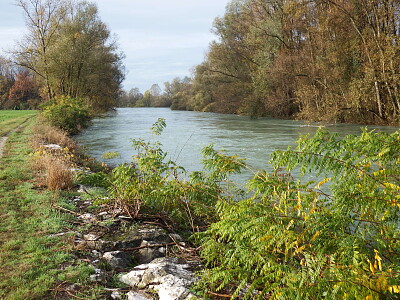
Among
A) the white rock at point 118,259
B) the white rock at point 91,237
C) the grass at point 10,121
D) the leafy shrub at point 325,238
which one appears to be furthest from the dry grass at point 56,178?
the grass at point 10,121

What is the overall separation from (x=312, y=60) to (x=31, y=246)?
28511mm

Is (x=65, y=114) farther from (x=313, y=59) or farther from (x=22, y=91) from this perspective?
(x=22, y=91)

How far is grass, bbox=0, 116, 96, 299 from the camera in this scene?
3.84 meters

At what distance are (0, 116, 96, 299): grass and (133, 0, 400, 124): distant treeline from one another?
19.5 metres

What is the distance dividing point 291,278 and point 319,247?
0.45 meters

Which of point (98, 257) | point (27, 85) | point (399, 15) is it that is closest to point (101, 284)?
point (98, 257)

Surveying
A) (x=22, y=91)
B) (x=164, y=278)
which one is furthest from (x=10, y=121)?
(x=22, y=91)

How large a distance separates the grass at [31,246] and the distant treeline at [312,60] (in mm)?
19535

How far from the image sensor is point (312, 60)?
2953cm

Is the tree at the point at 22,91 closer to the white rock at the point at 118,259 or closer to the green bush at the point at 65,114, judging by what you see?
the green bush at the point at 65,114

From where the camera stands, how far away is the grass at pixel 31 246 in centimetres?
384

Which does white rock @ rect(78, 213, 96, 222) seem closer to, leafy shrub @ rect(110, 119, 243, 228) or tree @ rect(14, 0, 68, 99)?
leafy shrub @ rect(110, 119, 243, 228)

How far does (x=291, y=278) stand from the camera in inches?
110

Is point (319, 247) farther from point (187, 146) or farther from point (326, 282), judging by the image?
point (187, 146)
